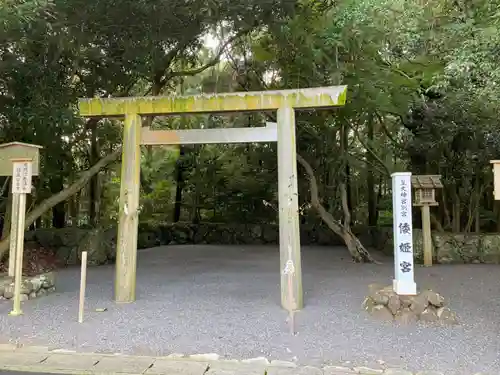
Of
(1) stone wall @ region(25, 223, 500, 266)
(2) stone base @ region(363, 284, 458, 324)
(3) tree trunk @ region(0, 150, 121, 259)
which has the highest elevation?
(3) tree trunk @ region(0, 150, 121, 259)

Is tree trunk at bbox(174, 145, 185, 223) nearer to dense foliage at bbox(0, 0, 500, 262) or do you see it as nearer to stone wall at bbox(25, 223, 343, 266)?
dense foliage at bbox(0, 0, 500, 262)

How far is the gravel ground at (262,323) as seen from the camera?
3861 mm

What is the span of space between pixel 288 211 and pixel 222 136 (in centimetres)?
142

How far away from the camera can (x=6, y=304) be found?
5566 millimetres

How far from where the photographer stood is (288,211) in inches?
211

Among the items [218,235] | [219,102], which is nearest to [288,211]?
[219,102]

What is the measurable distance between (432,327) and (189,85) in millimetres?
10633

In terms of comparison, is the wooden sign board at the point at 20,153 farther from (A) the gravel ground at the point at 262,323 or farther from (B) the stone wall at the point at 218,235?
(B) the stone wall at the point at 218,235

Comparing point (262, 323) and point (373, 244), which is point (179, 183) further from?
point (262, 323)

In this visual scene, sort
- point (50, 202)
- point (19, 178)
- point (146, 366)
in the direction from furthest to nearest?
point (50, 202)
point (19, 178)
point (146, 366)

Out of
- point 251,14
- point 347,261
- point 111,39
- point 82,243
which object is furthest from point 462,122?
point 82,243

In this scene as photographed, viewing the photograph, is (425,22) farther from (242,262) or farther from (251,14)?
(242,262)

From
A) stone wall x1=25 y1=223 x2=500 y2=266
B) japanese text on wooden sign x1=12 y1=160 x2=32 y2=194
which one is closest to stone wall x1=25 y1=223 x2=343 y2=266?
stone wall x1=25 y1=223 x2=500 y2=266

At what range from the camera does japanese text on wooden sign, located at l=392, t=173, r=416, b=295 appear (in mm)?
4949
